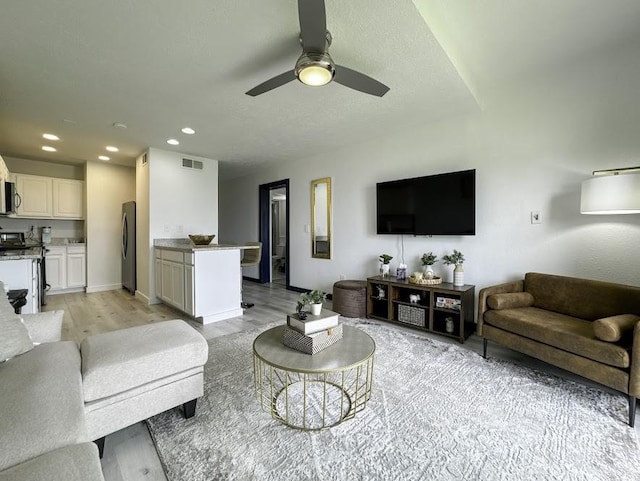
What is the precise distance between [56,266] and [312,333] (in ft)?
18.9

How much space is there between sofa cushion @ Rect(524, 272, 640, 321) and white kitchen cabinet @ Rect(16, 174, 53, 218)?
7.34 metres

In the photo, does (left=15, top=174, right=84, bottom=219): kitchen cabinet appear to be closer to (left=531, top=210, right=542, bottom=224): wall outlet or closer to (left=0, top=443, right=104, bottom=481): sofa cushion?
Answer: (left=0, top=443, right=104, bottom=481): sofa cushion

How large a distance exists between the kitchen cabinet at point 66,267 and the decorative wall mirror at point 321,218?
4.35 metres

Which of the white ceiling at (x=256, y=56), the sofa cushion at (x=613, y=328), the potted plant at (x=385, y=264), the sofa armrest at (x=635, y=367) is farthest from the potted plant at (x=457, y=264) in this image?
the white ceiling at (x=256, y=56)

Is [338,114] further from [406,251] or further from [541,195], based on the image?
[541,195]

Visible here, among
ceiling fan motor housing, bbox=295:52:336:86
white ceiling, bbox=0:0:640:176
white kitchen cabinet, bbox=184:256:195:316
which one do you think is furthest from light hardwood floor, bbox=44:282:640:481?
white ceiling, bbox=0:0:640:176

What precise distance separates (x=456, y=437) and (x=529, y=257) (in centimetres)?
215

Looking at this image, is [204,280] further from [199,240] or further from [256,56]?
[256,56]

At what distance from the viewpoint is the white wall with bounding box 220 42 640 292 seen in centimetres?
241

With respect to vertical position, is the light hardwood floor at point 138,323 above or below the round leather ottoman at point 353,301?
below

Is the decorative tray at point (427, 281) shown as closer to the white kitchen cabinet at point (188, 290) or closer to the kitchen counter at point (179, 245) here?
the kitchen counter at point (179, 245)

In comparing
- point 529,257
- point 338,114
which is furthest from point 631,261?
point 338,114

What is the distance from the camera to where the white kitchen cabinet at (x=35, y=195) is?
4805mm

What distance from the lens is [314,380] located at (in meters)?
2.08
